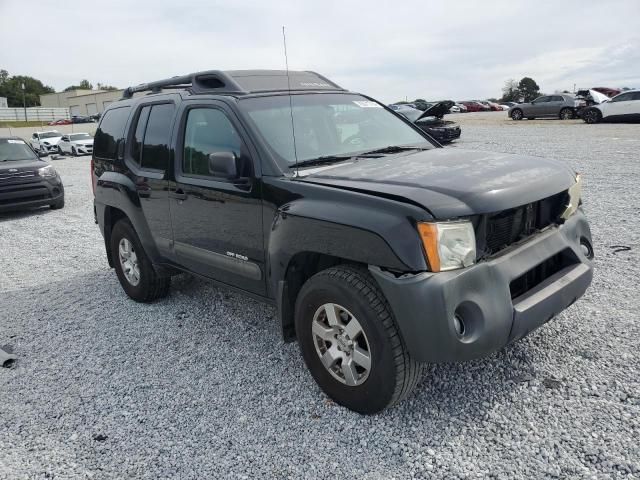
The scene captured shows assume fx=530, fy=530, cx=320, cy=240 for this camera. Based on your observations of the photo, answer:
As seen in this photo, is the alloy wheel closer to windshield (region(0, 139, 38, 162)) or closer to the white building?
windshield (region(0, 139, 38, 162))

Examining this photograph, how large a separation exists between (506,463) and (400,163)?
1.82 m

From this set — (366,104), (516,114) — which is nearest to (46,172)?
(366,104)

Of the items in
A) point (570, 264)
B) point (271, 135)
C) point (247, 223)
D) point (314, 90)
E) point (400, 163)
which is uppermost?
point (314, 90)

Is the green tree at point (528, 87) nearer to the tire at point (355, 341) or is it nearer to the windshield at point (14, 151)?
the windshield at point (14, 151)

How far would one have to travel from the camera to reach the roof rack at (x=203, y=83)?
3.94 metres

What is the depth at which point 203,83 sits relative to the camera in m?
4.22

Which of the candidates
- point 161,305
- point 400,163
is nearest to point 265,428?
point 400,163

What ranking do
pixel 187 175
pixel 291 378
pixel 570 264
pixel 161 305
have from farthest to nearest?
1. pixel 161 305
2. pixel 187 175
3. pixel 291 378
4. pixel 570 264

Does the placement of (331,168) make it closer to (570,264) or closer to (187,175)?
(187,175)

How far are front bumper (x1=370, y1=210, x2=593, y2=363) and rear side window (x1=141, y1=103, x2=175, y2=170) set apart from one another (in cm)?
240

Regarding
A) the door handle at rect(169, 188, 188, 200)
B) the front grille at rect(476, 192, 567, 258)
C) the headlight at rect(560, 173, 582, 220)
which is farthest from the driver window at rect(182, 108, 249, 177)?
the headlight at rect(560, 173, 582, 220)

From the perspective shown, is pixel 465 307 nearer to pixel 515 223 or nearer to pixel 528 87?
pixel 515 223

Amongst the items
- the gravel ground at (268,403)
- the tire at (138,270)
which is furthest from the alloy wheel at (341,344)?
the tire at (138,270)

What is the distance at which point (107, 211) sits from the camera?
5242 mm
